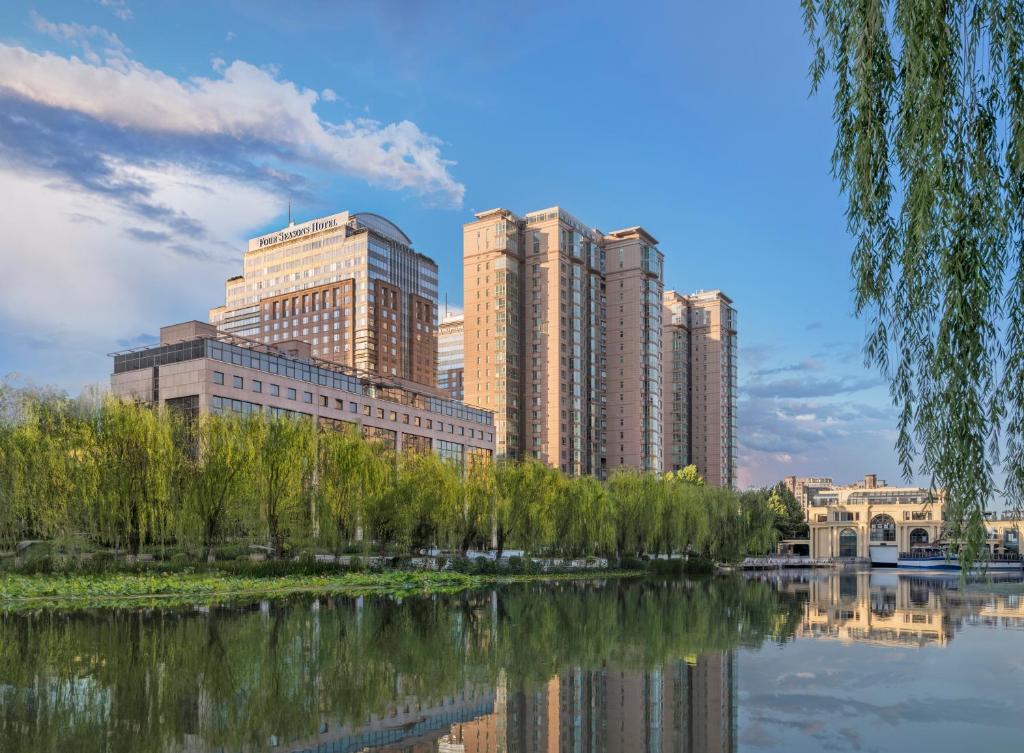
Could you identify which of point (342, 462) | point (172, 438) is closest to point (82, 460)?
point (172, 438)

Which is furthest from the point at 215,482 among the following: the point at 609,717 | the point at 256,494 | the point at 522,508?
the point at 609,717

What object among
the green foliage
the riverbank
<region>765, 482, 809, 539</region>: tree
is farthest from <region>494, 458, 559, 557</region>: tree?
<region>765, 482, 809, 539</region>: tree

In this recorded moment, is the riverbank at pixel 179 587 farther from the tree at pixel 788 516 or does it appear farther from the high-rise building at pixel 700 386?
the high-rise building at pixel 700 386

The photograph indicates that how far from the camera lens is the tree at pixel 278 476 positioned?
1833 inches

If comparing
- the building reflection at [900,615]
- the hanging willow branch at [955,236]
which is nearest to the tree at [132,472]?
the building reflection at [900,615]

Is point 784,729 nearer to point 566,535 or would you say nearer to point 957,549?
point 957,549

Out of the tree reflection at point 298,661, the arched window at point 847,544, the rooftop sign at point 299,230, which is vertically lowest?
the arched window at point 847,544

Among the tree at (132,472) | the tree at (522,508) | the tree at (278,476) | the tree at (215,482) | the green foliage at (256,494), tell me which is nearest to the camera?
the green foliage at (256,494)

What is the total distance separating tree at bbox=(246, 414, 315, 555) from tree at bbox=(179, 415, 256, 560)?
0.97 metres

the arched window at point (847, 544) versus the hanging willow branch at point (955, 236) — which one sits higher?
the hanging willow branch at point (955, 236)

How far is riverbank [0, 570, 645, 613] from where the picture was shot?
34.1 m

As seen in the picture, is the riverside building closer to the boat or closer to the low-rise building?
the boat

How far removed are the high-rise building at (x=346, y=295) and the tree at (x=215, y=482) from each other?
120 metres

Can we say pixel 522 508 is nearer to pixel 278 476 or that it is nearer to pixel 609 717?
pixel 278 476
